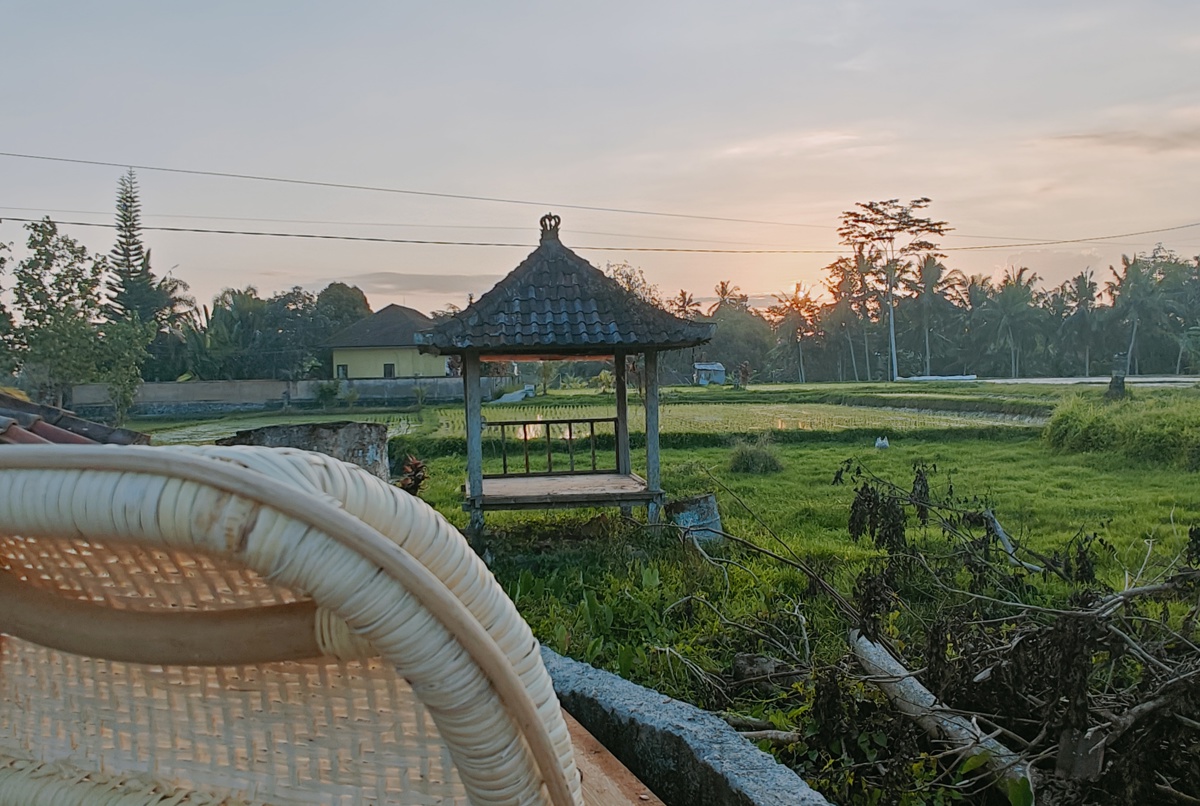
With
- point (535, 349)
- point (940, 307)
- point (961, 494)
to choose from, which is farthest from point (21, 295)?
point (940, 307)

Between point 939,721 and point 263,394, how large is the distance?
25.8m

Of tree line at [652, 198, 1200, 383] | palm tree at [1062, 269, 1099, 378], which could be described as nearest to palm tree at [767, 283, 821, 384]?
tree line at [652, 198, 1200, 383]

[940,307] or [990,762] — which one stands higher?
[940,307]

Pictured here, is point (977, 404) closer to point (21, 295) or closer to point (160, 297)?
point (21, 295)

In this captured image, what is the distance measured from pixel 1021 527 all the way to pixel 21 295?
768 inches

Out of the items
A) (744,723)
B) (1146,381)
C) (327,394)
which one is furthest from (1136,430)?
(327,394)

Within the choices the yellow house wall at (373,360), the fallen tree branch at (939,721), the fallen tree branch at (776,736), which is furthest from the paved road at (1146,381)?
the fallen tree branch at (776,736)

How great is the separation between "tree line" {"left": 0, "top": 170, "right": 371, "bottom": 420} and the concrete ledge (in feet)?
62.2

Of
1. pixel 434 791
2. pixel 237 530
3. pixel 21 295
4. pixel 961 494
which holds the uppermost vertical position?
pixel 21 295

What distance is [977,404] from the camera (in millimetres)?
18906

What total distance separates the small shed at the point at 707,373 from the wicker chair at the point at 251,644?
123 ft

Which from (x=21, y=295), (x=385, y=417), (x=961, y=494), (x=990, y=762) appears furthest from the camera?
(x=385, y=417)

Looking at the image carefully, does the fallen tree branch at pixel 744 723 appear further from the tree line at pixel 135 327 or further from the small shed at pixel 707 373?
the small shed at pixel 707 373

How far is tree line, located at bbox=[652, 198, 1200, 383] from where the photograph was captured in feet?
109
